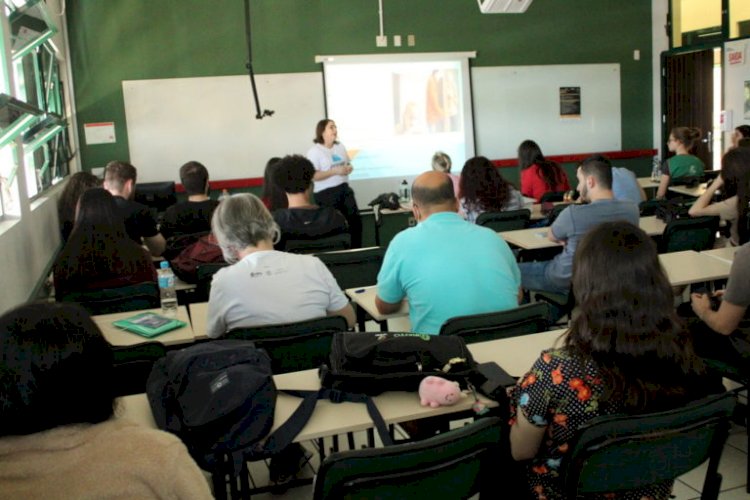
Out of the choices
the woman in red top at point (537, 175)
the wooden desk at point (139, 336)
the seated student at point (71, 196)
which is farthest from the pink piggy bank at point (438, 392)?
the woman in red top at point (537, 175)

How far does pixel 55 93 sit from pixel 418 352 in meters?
5.39

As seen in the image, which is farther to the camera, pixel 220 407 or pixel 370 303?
pixel 370 303

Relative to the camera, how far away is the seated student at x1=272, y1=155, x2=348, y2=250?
15.2ft

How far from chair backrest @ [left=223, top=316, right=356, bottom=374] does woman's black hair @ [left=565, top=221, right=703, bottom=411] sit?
3.51ft

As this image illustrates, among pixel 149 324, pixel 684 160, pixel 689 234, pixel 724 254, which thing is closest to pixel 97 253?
pixel 149 324

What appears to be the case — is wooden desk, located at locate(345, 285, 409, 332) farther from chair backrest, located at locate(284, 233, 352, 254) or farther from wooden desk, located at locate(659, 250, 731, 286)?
wooden desk, located at locate(659, 250, 731, 286)

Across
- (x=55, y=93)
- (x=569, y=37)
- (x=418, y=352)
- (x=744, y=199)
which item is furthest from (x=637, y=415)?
(x=569, y=37)

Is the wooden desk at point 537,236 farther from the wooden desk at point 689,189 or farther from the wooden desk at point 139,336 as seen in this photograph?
the wooden desk at point 139,336

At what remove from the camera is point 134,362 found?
259 centimetres

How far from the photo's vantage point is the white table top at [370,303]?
3281 mm

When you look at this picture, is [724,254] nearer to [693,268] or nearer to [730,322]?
[693,268]

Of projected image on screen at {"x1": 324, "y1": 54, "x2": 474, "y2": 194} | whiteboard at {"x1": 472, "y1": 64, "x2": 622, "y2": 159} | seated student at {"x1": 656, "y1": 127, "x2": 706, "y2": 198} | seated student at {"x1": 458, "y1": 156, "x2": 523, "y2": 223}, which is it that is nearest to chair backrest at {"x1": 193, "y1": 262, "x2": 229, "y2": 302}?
seated student at {"x1": 458, "y1": 156, "x2": 523, "y2": 223}

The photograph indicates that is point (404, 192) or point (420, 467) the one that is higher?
point (404, 192)

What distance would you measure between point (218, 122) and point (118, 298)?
189 inches
